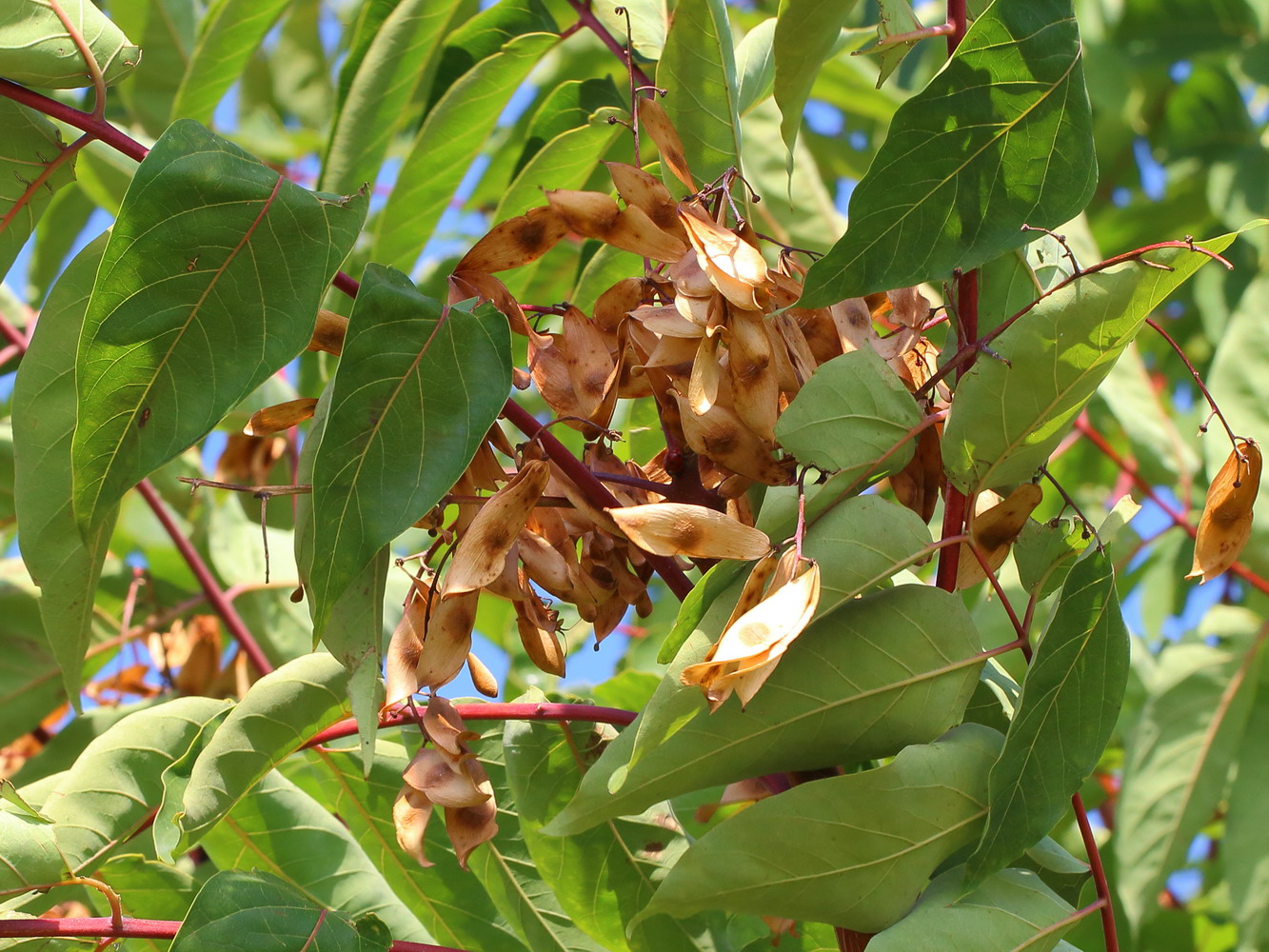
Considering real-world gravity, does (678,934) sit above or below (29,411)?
below

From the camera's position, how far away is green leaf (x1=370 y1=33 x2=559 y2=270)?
935 millimetres

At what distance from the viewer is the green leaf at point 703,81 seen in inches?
28.5

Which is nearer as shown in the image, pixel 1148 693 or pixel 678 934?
pixel 678 934

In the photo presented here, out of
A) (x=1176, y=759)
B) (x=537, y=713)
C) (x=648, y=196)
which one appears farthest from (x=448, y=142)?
(x=1176, y=759)

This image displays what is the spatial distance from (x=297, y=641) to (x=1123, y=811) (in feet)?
2.88

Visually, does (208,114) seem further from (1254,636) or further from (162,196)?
(1254,636)

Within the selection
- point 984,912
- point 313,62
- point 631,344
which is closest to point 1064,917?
point 984,912

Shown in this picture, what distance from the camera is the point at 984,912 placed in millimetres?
583

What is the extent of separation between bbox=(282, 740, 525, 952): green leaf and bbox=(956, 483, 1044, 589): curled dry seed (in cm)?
39

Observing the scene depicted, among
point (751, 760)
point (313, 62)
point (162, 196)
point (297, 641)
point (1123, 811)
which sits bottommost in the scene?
point (1123, 811)

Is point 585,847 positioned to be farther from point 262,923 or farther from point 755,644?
point 755,644

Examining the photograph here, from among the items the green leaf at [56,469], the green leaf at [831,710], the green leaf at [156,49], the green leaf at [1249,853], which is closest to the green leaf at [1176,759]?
the green leaf at [1249,853]

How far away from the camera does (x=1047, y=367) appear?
0.60 m

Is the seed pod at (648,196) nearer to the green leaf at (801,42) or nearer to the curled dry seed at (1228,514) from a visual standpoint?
the green leaf at (801,42)
